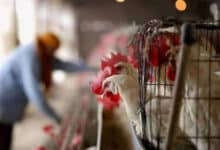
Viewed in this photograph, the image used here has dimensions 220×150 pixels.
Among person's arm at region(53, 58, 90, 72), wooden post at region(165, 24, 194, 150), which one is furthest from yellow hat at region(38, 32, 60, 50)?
wooden post at region(165, 24, 194, 150)

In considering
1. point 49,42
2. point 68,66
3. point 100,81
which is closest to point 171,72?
point 100,81

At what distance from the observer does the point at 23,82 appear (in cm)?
213

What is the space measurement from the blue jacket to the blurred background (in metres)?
0.15

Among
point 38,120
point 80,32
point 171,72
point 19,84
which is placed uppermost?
point 80,32

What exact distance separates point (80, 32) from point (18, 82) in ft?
5.09

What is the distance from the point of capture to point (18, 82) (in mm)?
2143

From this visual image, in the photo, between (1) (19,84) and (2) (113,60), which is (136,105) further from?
(1) (19,84)

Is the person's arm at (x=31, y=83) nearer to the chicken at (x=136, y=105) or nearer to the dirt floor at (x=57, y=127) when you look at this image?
the dirt floor at (x=57, y=127)

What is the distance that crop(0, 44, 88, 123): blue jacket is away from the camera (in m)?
2.11

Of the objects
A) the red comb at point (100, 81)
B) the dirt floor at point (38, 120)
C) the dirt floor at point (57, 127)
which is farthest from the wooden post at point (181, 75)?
the dirt floor at point (38, 120)

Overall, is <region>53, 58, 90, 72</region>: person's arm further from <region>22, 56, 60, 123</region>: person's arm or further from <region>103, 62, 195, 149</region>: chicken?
<region>103, 62, 195, 149</region>: chicken

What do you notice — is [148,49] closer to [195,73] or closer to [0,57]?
[195,73]

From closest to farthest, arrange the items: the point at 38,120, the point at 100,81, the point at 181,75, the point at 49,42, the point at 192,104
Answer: the point at 181,75
the point at 192,104
the point at 100,81
the point at 49,42
the point at 38,120

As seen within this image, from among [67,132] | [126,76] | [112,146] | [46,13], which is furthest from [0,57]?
[126,76]
